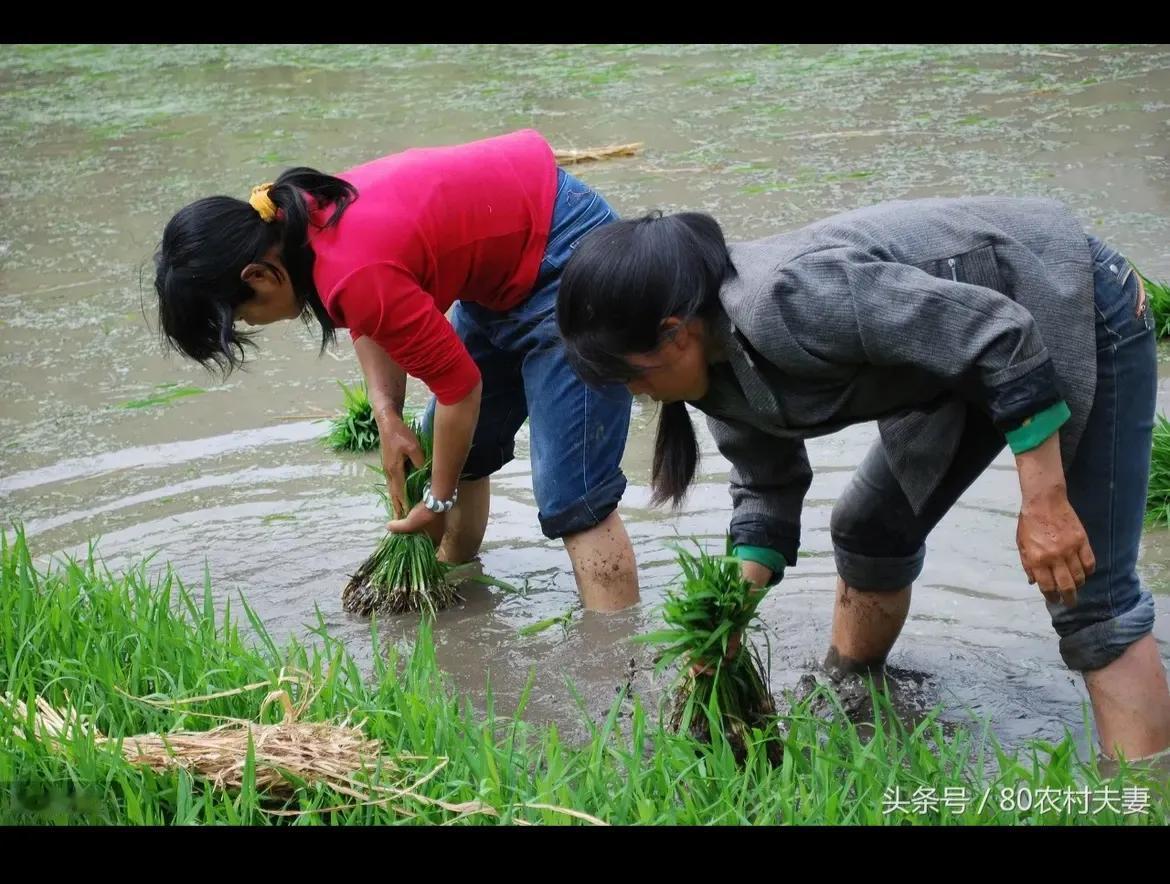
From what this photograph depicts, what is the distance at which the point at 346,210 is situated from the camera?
353 centimetres

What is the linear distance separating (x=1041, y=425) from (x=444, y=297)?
165 cm

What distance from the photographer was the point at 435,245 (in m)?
3.62

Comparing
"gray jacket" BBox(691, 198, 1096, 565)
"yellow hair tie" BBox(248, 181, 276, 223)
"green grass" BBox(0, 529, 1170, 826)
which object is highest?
"yellow hair tie" BBox(248, 181, 276, 223)

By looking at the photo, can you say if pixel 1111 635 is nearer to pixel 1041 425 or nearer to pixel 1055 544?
pixel 1055 544

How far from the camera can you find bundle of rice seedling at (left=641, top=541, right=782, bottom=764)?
2996mm

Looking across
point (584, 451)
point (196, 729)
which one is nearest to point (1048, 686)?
point (584, 451)

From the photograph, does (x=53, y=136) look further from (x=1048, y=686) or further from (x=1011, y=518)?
(x=1048, y=686)

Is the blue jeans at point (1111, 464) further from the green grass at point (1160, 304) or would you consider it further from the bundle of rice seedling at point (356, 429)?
the bundle of rice seedling at point (356, 429)

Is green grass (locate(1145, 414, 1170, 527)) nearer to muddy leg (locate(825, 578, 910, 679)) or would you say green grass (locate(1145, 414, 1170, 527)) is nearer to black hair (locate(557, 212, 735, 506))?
muddy leg (locate(825, 578, 910, 679))

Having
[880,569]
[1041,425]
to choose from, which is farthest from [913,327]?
[880,569]

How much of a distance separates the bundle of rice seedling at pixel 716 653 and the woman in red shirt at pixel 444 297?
0.48 meters

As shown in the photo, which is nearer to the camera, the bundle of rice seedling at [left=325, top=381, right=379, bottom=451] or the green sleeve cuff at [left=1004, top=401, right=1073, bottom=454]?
the green sleeve cuff at [left=1004, top=401, right=1073, bottom=454]

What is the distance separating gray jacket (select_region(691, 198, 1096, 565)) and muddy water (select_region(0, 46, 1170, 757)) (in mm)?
929

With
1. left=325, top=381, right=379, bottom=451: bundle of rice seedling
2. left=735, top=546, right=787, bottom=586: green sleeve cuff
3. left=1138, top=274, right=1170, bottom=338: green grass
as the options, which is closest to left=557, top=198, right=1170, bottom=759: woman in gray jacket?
left=735, top=546, right=787, bottom=586: green sleeve cuff
